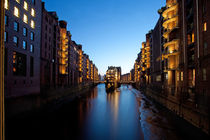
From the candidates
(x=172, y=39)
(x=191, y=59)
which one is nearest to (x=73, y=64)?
(x=172, y=39)

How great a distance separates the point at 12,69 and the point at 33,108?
9.75m

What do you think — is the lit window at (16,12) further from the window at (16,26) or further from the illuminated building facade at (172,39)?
the illuminated building facade at (172,39)

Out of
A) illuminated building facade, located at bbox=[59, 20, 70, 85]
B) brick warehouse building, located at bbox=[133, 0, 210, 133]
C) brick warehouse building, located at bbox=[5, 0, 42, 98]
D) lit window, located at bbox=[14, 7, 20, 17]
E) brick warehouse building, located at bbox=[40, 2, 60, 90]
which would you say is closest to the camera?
brick warehouse building, located at bbox=[133, 0, 210, 133]

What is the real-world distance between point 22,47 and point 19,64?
4.40 m

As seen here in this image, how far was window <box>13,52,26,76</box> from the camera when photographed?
2903 centimetres

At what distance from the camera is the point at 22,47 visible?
1241 inches

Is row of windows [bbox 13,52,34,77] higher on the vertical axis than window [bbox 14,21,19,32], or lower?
lower

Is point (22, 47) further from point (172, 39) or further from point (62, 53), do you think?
point (172, 39)

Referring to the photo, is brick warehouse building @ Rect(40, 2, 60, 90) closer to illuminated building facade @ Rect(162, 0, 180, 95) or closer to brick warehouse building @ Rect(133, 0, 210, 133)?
illuminated building facade @ Rect(162, 0, 180, 95)

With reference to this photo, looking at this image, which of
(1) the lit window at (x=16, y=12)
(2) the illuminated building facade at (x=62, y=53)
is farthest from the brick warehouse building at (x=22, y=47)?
(2) the illuminated building facade at (x=62, y=53)

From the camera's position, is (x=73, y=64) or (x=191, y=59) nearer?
(x=191, y=59)

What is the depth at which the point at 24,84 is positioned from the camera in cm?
3155

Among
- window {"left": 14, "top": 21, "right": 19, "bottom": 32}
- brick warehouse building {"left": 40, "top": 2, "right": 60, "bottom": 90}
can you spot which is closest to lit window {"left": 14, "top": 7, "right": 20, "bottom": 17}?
window {"left": 14, "top": 21, "right": 19, "bottom": 32}

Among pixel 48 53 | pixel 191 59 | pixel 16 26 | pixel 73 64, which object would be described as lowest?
pixel 191 59
